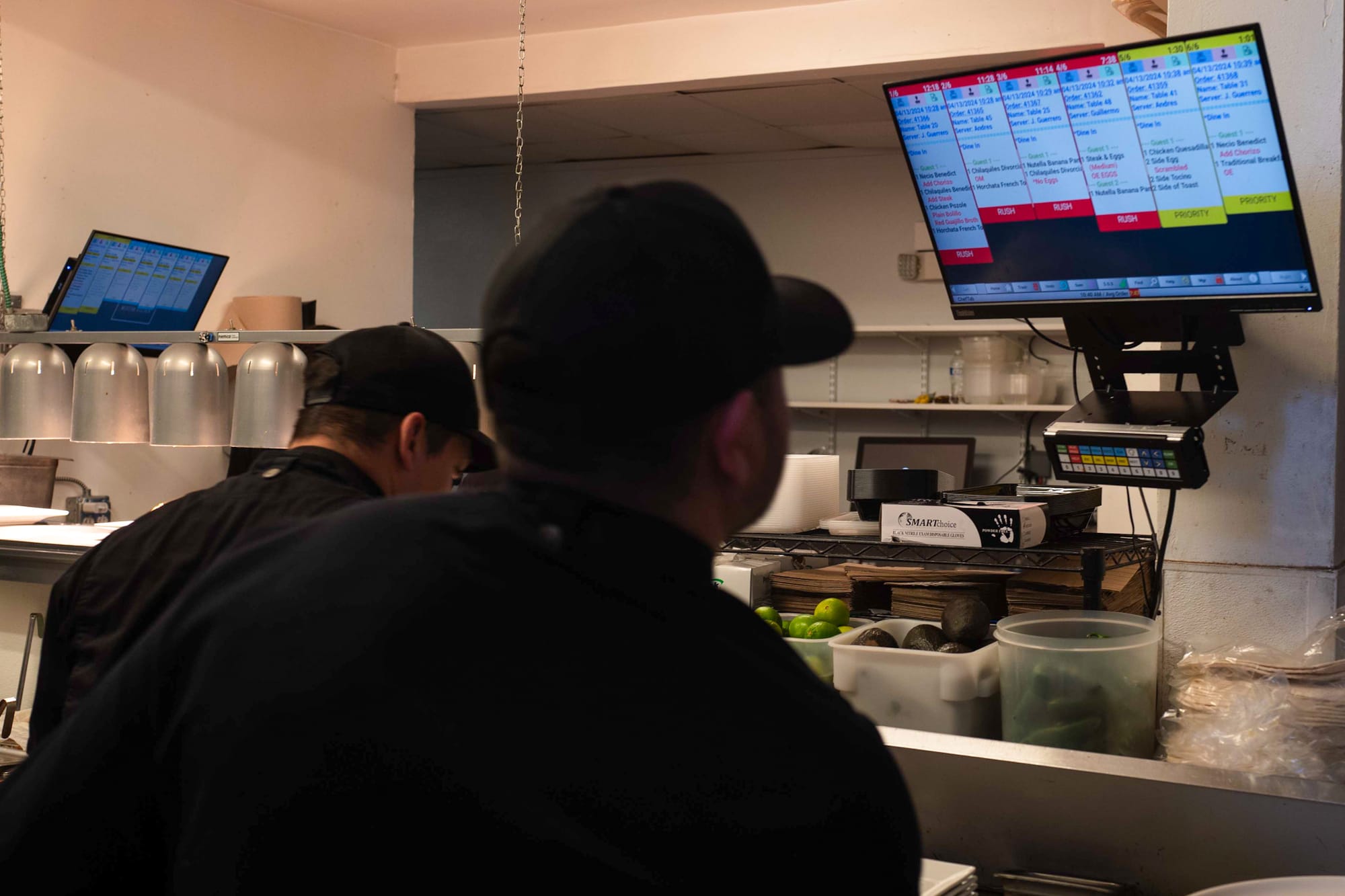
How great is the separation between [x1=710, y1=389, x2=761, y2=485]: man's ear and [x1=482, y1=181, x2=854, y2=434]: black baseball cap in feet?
0.04

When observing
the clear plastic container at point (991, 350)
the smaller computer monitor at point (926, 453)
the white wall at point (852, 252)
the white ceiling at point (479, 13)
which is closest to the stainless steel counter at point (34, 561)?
the white ceiling at point (479, 13)

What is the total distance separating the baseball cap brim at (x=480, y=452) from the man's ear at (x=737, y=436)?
1243 millimetres

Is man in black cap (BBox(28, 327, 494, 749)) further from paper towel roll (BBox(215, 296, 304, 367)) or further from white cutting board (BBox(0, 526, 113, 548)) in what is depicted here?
paper towel roll (BBox(215, 296, 304, 367))

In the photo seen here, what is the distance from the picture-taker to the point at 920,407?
5.46 meters

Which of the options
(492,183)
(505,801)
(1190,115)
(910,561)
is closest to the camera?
(505,801)

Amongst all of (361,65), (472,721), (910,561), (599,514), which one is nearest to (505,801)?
(472,721)

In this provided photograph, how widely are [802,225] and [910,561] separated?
15.5 feet

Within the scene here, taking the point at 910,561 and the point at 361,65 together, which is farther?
the point at 361,65

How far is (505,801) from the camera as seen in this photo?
0.55m

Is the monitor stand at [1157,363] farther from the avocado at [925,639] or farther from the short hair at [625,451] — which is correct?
the short hair at [625,451]

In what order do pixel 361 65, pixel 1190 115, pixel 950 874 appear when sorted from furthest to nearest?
pixel 361 65, pixel 1190 115, pixel 950 874

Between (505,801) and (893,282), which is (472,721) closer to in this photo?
(505,801)

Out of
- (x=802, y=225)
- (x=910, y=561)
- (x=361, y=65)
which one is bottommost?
(x=910, y=561)

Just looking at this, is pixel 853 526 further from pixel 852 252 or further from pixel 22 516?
pixel 852 252
